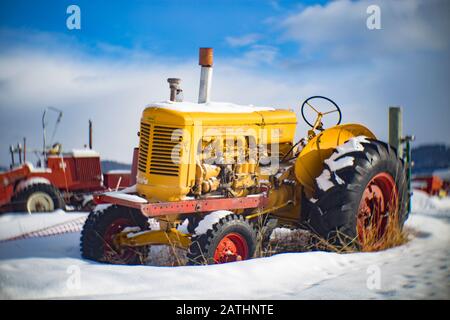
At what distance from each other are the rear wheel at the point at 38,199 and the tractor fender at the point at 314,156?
216 inches

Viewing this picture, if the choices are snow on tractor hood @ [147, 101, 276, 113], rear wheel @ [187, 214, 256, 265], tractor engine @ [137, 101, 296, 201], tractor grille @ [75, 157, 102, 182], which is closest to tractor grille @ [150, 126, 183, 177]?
tractor engine @ [137, 101, 296, 201]

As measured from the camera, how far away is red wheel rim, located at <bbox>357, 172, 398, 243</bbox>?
5215 millimetres

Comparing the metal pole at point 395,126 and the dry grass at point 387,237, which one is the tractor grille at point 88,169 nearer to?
the metal pole at point 395,126

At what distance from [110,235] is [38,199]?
4.79 m

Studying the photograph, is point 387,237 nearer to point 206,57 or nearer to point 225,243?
point 225,243

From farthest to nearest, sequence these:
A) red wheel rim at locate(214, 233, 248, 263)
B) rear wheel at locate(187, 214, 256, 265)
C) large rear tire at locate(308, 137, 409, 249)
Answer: large rear tire at locate(308, 137, 409, 249)
red wheel rim at locate(214, 233, 248, 263)
rear wheel at locate(187, 214, 256, 265)

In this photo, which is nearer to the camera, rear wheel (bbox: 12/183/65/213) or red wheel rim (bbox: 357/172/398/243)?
red wheel rim (bbox: 357/172/398/243)

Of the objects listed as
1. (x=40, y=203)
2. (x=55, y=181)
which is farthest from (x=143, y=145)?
(x=55, y=181)

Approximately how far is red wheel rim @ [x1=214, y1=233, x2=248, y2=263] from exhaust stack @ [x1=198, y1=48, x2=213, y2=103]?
1334 mm

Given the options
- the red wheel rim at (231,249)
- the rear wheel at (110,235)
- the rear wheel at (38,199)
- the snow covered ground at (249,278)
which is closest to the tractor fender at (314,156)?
the snow covered ground at (249,278)

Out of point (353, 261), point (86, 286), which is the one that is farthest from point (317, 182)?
point (86, 286)

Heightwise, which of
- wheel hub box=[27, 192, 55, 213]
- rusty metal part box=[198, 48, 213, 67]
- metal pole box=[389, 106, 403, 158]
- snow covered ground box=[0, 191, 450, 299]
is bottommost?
wheel hub box=[27, 192, 55, 213]

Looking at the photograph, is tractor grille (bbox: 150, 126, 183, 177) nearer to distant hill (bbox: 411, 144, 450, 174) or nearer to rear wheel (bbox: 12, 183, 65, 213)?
rear wheel (bbox: 12, 183, 65, 213)
